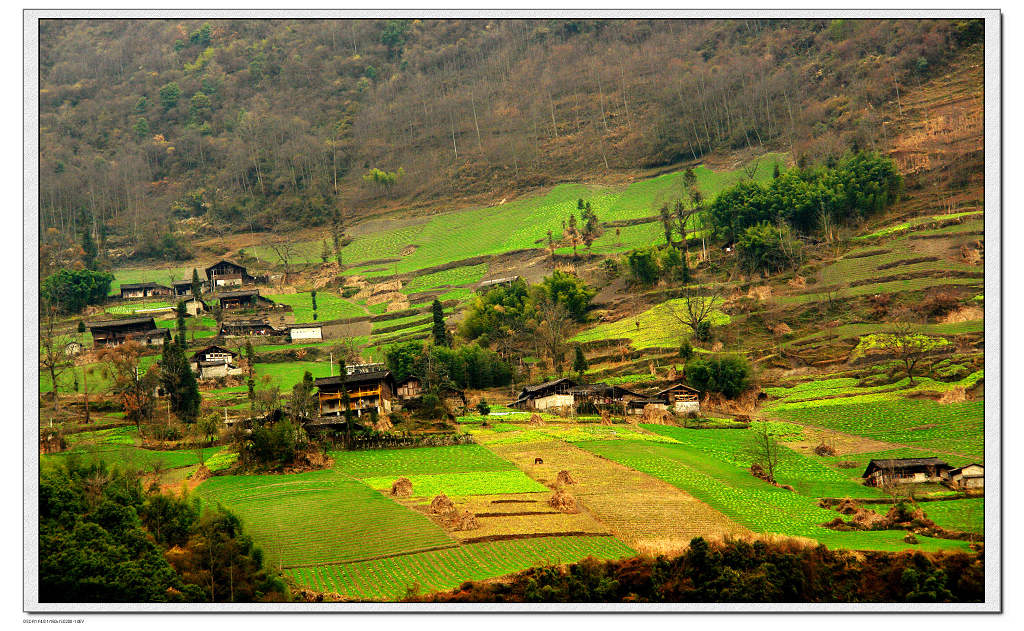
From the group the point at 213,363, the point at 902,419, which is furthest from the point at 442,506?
the point at 213,363

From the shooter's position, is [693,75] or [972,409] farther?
[693,75]

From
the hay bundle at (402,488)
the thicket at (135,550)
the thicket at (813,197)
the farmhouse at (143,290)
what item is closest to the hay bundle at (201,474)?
the thicket at (135,550)

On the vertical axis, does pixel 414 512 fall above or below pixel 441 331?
below

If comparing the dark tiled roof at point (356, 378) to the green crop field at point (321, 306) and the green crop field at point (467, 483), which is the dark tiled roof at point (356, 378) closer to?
the green crop field at point (467, 483)

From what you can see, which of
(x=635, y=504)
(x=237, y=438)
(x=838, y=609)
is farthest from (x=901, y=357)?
(x=237, y=438)

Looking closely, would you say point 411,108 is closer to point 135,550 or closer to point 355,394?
point 355,394

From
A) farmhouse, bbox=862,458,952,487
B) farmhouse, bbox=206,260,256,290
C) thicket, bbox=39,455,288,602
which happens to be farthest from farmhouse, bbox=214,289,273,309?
farmhouse, bbox=862,458,952,487

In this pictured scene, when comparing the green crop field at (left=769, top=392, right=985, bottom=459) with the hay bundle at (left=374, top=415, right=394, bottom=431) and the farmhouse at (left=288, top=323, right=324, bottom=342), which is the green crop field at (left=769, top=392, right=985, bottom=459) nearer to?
the hay bundle at (left=374, top=415, right=394, bottom=431)

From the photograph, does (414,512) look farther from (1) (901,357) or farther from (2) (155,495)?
(1) (901,357)
